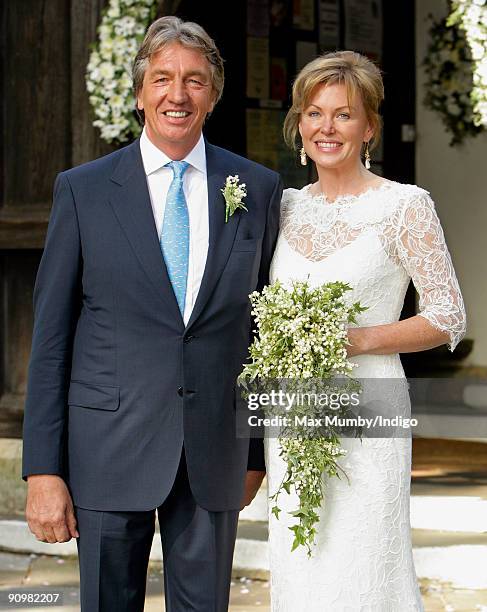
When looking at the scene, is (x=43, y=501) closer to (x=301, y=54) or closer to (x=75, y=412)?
(x=75, y=412)

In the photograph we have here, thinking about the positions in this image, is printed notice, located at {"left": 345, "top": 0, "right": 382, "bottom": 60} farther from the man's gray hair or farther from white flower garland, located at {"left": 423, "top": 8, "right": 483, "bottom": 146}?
the man's gray hair

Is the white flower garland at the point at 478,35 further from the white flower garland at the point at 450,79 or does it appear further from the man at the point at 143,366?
the man at the point at 143,366

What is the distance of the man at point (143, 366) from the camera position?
3402mm

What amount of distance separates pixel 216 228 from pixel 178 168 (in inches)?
8.1

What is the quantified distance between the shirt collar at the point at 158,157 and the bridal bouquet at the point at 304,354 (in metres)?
0.43

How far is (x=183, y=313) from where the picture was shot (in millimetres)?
3416

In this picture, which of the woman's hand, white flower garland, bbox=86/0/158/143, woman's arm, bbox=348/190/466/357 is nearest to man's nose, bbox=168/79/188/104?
woman's arm, bbox=348/190/466/357

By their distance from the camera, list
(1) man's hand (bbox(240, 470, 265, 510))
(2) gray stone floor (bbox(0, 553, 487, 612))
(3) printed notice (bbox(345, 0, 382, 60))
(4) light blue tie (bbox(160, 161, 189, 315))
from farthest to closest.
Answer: (3) printed notice (bbox(345, 0, 382, 60)), (2) gray stone floor (bbox(0, 553, 487, 612)), (1) man's hand (bbox(240, 470, 265, 510)), (4) light blue tie (bbox(160, 161, 189, 315))

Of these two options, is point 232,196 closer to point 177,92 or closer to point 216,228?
point 216,228

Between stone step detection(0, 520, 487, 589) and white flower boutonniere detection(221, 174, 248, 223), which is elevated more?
white flower boutonniere detection(221, 174, 248, 223)

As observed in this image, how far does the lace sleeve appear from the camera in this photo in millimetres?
3543

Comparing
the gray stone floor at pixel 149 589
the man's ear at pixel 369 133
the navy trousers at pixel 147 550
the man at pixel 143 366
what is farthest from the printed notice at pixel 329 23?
the navy trousers at pixel 147 550

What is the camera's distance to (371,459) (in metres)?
3.61

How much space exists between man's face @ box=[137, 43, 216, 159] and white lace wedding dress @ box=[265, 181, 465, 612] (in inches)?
19.7
